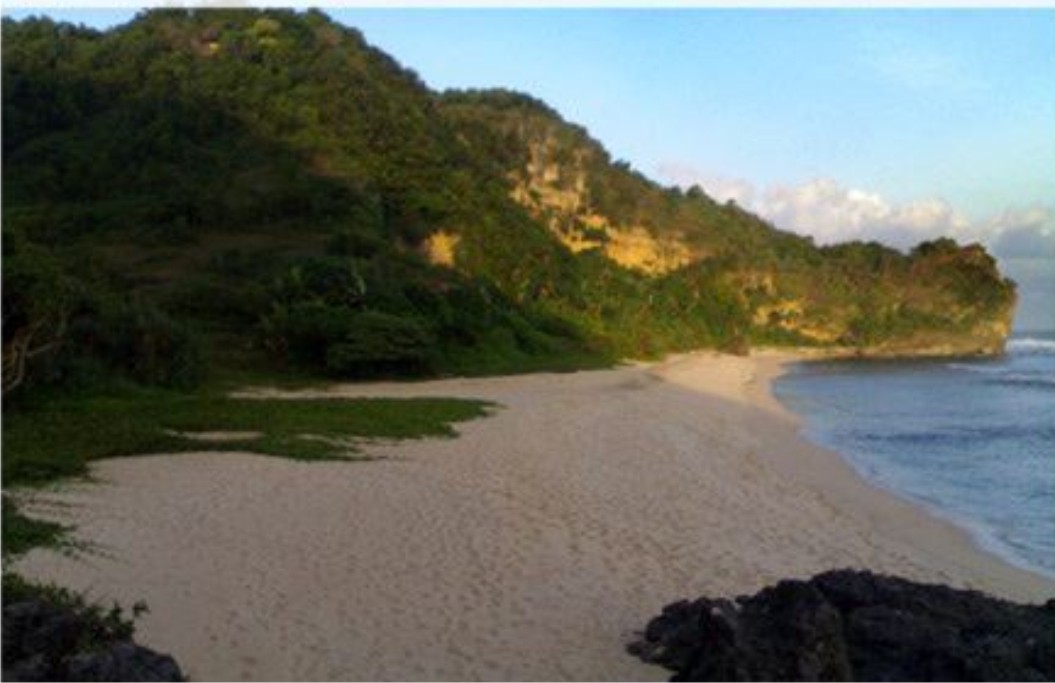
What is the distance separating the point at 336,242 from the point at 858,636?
4336 centimetres

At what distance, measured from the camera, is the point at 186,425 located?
2227 cm

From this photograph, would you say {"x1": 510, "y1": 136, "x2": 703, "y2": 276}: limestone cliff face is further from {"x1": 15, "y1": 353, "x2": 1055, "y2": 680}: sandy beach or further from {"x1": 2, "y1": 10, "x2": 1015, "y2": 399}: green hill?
{"x1": 15, "y1": 353, "x2": 1055, "y2": 680}: sandy beach

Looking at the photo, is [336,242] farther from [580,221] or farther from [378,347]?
[580,221]

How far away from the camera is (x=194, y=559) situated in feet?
37.0

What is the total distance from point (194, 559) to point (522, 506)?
525 centimetres

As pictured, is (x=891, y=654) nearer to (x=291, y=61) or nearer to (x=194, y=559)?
(x=194, y=559)

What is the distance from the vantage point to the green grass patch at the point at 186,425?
17.5 metres

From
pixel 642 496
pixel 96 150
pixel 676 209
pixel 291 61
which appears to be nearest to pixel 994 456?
pixel 642 496

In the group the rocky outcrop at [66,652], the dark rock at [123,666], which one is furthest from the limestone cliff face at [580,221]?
the dark rock at [123,666]

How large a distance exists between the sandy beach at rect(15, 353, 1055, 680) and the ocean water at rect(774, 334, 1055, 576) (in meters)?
1.08

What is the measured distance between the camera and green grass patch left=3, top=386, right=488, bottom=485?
57.5 feet

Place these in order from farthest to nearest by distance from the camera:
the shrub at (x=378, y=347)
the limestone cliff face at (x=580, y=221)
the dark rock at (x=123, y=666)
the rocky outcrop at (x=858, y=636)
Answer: the limestone cliff face at (x=580, y=221) < the shrub at (x=378, y=347) < the rocky outcrop at (x=858, y=636) < the dark rock at (x=123, y=666)

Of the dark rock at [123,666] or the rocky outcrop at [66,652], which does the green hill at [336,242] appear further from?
the dark rock at [123,666]

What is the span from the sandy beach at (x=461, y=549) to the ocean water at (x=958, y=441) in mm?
1076
